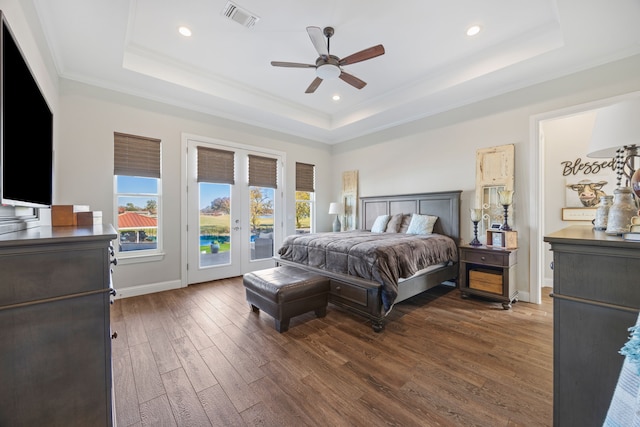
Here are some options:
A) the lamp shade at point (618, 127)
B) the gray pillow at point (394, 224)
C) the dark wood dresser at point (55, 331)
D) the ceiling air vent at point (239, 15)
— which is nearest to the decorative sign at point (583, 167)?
the gray pillow at point (394, 224)

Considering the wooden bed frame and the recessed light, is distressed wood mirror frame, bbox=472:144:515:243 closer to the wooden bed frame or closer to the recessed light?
the wooden bed frame

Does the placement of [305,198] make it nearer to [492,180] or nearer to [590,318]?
[492,180]

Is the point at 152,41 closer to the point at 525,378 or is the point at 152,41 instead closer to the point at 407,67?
the point at 407,67

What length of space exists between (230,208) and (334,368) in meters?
3.47

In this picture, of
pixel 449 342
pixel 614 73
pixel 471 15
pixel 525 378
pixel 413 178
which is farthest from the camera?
pixel 413 178

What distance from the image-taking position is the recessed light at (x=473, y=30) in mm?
2809

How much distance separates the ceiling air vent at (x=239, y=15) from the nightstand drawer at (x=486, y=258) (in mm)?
3857

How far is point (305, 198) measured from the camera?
19.3ft

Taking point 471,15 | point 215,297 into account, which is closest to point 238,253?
point 215,297

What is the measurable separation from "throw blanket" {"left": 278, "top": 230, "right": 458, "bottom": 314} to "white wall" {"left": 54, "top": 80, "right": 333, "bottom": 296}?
1.90 metres

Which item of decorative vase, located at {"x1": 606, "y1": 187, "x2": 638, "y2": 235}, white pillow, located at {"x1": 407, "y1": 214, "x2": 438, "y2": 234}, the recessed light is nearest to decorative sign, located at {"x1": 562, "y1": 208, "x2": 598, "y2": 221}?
white pillow, located at {"x1": 407, "y1": 214, "x2": 438, "y2": 234}

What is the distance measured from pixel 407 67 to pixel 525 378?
12.3ft

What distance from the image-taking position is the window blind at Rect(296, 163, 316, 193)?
5.66m

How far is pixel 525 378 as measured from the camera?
6.00ft
